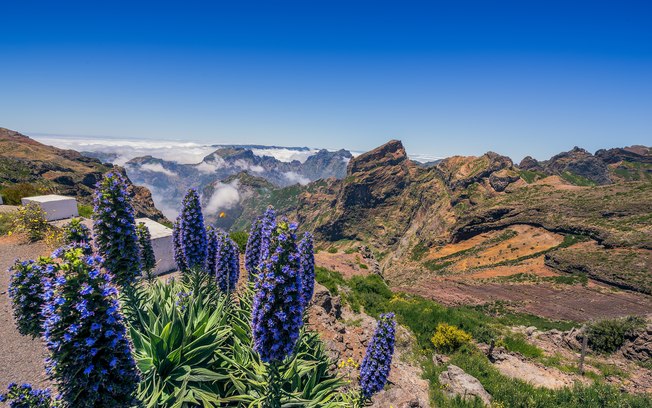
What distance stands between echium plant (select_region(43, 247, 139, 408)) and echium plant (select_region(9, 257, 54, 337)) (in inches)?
163

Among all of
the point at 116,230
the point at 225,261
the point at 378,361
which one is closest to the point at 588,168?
the point at 378,361

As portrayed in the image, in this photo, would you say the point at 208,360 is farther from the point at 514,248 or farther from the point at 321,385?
the point at 514,248

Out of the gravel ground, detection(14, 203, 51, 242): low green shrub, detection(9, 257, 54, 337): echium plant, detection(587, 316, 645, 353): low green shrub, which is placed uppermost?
detection(9, 257, 54, 337): echium plant

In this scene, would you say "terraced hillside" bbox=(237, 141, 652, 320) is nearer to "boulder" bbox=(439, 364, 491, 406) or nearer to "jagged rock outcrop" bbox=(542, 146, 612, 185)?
"boulder" bbox=(439, 364, 491, 406)

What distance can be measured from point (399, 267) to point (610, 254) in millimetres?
56146

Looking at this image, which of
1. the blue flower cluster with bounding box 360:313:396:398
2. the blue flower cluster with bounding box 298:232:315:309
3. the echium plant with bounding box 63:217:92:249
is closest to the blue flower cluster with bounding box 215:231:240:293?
the blue flower cluster with bounding box 298:232:315:309

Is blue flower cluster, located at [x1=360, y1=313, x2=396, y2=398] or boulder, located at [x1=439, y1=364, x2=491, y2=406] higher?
blue flower cluster, located at [x1=360, y1=313, x2=396, y2=398]

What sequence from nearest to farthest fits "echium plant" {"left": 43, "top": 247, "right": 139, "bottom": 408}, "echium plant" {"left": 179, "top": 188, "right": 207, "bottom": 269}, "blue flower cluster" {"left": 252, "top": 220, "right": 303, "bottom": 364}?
"echium plant" {"left": 43, "top": 247, "right": 139, "bottom": 408} < "blue flower cluster" {"left": 252, "top": 220, "right": 303, "bottom": 364} < "echium plant" {"left": 179, "top": 188, "right": 207, "bottom": 269}

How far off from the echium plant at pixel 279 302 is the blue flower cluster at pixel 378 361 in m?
3.39

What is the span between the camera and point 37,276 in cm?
830

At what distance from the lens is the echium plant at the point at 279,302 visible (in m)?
6.82

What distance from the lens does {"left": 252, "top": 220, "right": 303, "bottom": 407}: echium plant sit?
6.82 metres

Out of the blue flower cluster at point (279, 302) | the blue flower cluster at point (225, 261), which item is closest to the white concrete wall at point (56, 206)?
the blue flower cluster at point (225, 261)

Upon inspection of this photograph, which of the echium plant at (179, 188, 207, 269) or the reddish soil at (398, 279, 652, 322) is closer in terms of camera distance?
the echium plant at (179, 188, 207, 269)
